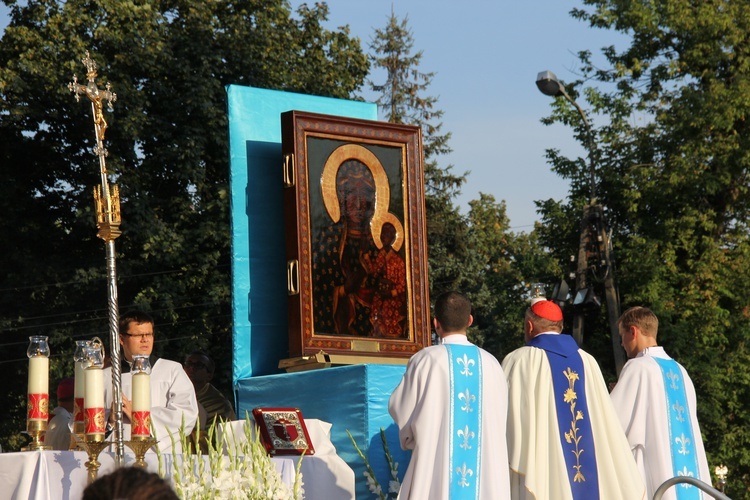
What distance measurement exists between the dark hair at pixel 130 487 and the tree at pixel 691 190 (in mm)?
20293

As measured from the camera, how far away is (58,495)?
19.7 feet

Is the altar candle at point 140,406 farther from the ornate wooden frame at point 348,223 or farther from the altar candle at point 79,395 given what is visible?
the ornate wooden frame at point 348,223

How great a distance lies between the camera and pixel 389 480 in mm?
9445

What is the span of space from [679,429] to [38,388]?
4859mm

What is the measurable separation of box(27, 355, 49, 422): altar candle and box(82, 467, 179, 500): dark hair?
3.87m

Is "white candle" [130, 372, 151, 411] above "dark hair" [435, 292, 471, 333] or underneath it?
underneath

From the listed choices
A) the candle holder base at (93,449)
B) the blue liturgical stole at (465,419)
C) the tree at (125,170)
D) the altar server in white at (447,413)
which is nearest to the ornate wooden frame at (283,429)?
the altar server in white at (447,413)

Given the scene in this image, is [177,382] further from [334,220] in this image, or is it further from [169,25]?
[169,25]

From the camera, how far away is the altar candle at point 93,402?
5.71m

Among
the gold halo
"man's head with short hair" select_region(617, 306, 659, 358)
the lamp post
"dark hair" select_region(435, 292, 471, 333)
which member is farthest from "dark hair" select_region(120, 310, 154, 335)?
the lamp post

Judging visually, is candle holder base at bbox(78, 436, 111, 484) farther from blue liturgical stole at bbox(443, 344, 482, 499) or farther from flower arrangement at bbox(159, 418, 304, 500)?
blue liturgical stole at bbox(443, 344, 482, 499)

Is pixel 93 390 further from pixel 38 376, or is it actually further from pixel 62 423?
pixel 62 423

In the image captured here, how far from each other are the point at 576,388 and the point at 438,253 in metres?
24.3

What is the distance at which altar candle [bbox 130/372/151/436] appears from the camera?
5.79 m
